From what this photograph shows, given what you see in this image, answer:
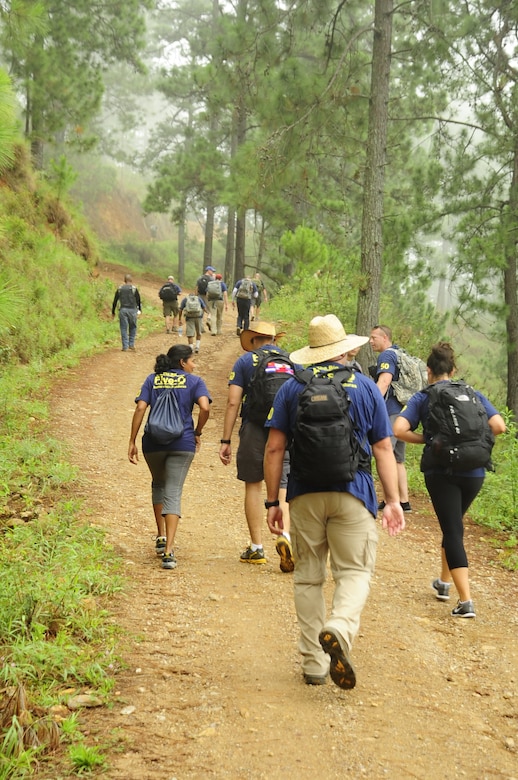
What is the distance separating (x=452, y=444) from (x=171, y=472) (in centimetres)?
231

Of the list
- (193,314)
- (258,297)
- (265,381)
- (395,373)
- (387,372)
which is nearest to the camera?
(265,381)

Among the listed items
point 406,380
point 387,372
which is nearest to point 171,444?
point 387,372

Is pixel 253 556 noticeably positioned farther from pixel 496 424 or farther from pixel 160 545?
pixel 496 424

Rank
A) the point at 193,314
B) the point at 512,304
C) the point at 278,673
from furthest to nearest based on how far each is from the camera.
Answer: the point at 193,314, the point at 512,304, the point at 278,673

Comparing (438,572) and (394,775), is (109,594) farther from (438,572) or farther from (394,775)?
(438,572)

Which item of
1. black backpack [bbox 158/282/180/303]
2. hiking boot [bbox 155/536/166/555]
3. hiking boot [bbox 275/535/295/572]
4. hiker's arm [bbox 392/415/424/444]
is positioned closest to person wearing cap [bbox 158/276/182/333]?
black backpack [bbox 158/282/180/303]

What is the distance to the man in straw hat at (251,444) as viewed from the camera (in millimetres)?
5961

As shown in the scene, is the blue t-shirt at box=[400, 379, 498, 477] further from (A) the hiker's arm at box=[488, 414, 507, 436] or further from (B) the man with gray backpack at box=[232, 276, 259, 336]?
(B) the man with gray backpack at box=[232, 276, 259, 336]

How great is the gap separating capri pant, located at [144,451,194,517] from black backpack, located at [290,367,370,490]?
7.26 ft

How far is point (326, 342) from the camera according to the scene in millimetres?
4270

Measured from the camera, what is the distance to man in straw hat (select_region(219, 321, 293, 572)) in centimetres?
596

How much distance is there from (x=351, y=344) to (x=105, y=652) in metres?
2.34

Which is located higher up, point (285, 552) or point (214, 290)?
point (214, 290)

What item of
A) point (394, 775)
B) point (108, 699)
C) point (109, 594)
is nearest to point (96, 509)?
point (109, 594)
